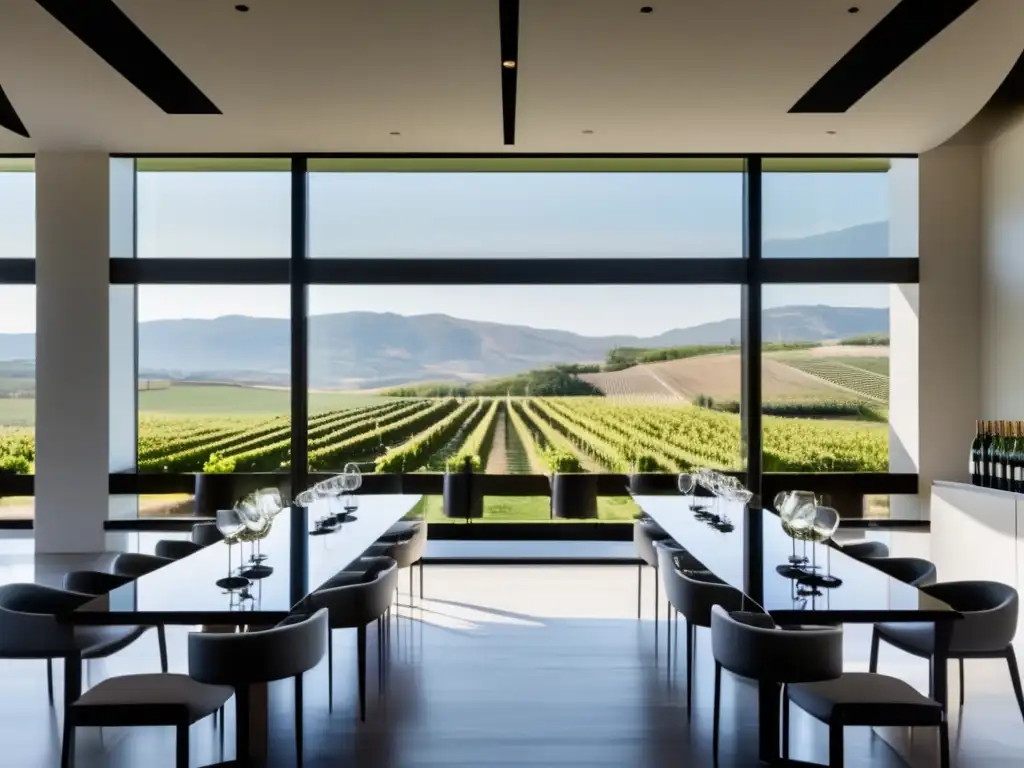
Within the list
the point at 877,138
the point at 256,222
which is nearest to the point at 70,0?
the point at 256,222

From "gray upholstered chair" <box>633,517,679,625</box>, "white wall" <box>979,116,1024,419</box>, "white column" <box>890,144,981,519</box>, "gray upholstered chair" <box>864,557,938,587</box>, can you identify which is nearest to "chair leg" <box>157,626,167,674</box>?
"gray upholstered chair" <box>633,517,679,625</box>

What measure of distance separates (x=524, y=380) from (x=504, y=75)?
2.94 meters

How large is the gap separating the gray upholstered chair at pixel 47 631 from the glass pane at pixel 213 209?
A: 4173mm

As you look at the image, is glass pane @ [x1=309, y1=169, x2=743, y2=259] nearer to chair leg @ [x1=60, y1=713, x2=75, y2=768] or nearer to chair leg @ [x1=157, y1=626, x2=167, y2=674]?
chair leg @ [x1=157, y1=626, x2=167, y2=674]

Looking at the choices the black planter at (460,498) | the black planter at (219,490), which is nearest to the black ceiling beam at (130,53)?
the black planter at (219,490)

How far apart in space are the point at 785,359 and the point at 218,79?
16.8ft

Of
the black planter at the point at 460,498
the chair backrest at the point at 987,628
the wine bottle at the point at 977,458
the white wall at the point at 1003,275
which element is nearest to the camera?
the chair backrest at the point at 987,628

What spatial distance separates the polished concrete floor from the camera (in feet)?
11.1

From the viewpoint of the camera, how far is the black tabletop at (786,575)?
2752 millimetres

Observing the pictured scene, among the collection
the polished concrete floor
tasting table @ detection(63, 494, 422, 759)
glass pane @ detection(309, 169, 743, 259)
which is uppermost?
glass pane @ detection(309, 169, 743, 259)

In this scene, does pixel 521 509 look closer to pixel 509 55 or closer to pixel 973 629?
pixel 509 55

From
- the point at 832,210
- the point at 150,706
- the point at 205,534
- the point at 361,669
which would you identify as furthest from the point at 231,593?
the point at 832,210

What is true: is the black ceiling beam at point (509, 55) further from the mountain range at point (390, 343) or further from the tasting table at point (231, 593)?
the tasting table at point (231, 593)

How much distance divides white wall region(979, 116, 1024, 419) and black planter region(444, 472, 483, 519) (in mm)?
4441
